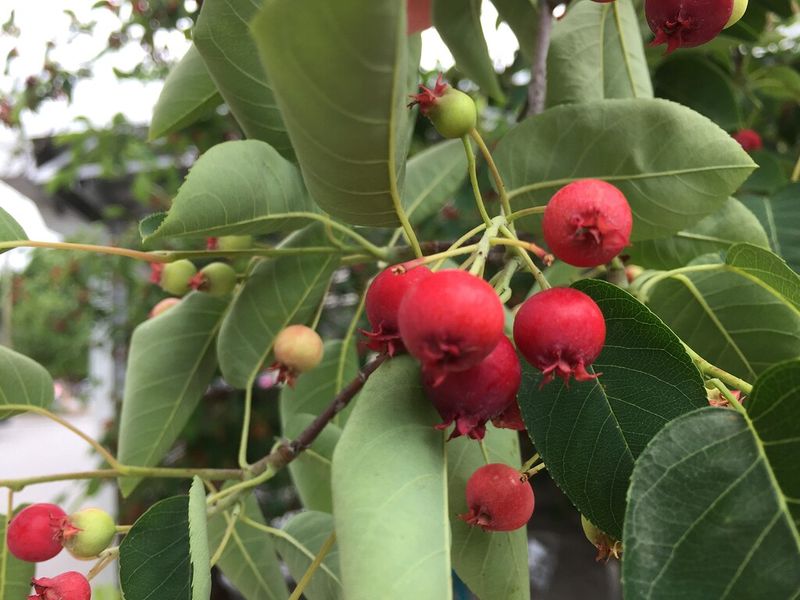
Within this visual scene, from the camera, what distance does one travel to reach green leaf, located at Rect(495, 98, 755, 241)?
48 cm

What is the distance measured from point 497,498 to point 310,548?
238mm

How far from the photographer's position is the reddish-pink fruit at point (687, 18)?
42cm

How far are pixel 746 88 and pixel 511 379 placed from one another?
0.95 meters

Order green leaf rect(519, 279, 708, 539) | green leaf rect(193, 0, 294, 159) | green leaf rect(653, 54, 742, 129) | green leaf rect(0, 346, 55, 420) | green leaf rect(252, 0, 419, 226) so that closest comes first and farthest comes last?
1. green leaf rect(252, 0, 419, 226)
2. green leaf rect(519, 279, 708, 539)
3. green leaf rect(193, 0, 294, 159)
4. green leaf rect(0, 346, 55, 420)
5. green leaf rect(653, 54, 742, 129)

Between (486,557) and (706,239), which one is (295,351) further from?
(706,239)

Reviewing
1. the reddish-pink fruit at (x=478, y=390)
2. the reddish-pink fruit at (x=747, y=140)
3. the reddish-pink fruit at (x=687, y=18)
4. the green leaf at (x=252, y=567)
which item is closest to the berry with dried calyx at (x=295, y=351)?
the green leaf at (x=252, y=567)

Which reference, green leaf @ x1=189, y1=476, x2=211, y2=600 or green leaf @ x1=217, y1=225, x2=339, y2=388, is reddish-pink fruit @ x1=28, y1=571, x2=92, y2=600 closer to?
green leaf @ x1=189, y1=476, x2=211, y2=600

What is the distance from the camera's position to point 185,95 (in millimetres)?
634

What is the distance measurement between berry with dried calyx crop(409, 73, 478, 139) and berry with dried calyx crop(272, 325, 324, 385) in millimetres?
258

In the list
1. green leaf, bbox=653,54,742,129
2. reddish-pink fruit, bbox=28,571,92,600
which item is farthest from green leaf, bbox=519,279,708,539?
green leaf, bbox=653,54,742,129

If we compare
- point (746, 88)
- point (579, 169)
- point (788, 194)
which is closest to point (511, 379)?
point (579, 169)

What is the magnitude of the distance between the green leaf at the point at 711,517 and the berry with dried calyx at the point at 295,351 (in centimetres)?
35

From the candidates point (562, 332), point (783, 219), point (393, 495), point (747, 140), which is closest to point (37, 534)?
point (393, 495)

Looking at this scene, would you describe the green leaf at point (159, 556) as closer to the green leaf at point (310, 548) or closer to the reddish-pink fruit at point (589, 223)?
the green leaf at point (310, 548)
